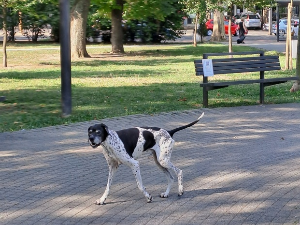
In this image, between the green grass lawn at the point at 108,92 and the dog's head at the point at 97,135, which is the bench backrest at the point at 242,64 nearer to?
the green grass lawn at the point at 108,92

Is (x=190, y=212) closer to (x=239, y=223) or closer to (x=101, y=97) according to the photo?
(x=239, y=223)

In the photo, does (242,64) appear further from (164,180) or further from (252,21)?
(252,21)

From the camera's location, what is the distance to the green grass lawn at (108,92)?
40.4 feet

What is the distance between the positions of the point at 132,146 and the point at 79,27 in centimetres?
1972

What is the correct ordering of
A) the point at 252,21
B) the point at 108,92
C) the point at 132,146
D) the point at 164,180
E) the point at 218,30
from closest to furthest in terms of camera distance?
the point at 132,146 → the point at 164,180 → the point at 108,92 → the point at 218,30 → the point at 252,21

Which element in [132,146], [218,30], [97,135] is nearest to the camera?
[97,135]

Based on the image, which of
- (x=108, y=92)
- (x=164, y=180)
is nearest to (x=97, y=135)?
(x=164, y=180)

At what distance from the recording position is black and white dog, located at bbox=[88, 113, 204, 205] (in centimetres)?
600

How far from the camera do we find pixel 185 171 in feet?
26.1

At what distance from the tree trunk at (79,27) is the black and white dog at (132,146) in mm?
18410

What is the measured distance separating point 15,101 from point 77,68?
330 inches

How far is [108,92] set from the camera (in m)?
15.5

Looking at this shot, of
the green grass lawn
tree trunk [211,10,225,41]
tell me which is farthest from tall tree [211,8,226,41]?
the green grass lawn

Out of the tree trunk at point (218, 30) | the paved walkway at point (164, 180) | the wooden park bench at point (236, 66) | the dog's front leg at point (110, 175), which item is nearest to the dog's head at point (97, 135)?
the dog's front leg at point (110, 175)
